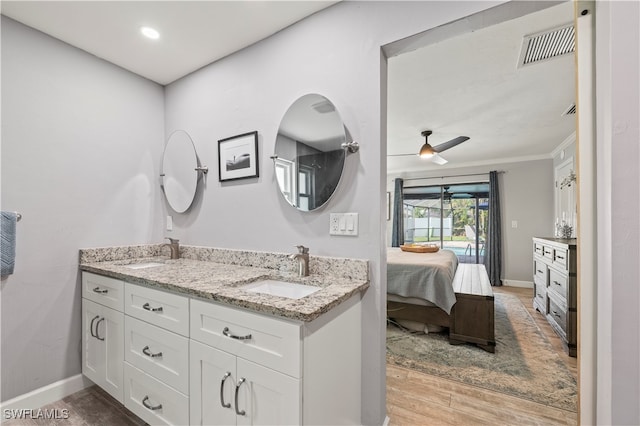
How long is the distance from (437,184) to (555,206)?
200 cm

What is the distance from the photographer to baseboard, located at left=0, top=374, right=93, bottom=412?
161 cm

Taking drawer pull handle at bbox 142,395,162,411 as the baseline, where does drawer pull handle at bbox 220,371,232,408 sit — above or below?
above

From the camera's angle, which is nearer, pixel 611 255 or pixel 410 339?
pixel 611 255

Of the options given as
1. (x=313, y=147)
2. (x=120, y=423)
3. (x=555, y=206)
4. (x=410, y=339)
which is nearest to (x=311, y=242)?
(x=313, y=147)

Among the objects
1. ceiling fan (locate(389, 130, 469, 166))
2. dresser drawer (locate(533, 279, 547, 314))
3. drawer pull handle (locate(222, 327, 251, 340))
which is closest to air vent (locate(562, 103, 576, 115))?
ceiling fan (locate(389, 130, 469, 166))

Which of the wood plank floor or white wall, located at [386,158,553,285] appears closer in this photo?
the wood plank floor

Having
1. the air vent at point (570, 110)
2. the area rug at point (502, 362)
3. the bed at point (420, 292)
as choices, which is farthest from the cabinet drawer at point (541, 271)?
the air vent at point (570, 110)

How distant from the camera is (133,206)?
222 cm

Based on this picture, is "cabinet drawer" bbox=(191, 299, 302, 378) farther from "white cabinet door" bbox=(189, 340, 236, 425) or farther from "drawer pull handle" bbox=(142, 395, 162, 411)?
"drawer pull handle" bbox=(142, 395, 162, 411)

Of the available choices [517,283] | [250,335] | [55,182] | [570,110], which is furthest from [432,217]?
[55,182]

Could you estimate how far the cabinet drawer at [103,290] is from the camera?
160 centimetres

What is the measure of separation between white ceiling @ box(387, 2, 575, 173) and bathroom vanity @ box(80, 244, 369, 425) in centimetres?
173

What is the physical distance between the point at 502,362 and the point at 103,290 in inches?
120

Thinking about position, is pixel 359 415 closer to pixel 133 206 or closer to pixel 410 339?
pixel 410 339
